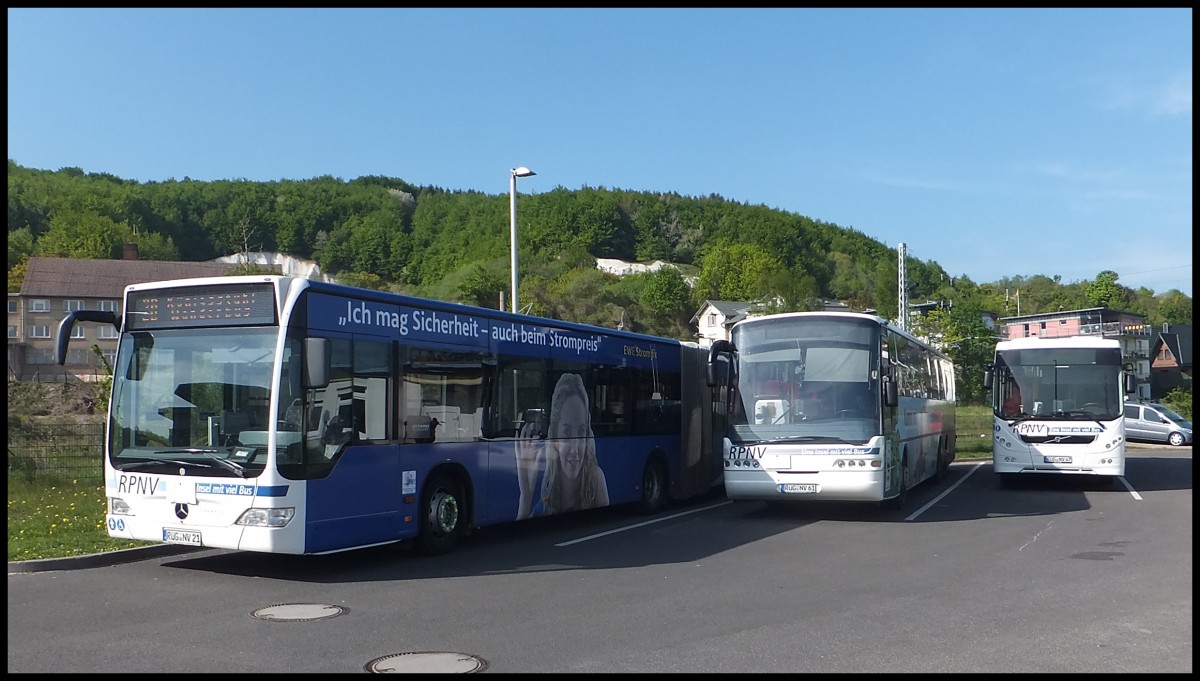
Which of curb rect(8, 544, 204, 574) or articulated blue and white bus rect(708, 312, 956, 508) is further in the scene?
articulated blue and white bus rect(708, 312, 956, 508)

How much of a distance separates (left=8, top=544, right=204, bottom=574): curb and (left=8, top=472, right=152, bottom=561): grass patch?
288 millimetres

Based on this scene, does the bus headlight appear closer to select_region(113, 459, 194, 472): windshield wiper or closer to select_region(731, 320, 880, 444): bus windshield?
select_region(113, 459, 194, 472): windshield wiper

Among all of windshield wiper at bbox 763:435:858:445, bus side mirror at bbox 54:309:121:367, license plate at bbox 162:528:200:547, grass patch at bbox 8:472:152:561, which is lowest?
grass patch at bbox 8:472:152:561

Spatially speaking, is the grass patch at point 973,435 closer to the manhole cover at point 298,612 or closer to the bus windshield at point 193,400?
the bus windshield at point 193,400

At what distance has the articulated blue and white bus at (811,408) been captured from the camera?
15188 millimetres

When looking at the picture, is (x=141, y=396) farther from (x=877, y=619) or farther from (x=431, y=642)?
(x=877, y=619)

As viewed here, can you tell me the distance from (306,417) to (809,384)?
829 centimetres

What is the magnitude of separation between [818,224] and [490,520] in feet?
431

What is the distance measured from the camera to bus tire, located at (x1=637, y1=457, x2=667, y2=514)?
17047 mm

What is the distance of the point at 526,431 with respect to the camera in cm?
1366

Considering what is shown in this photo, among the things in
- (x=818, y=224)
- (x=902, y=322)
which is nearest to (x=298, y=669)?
(x=902, y=322)

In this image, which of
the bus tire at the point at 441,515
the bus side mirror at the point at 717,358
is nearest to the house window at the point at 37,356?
the bus side mirror at the point at 717,358

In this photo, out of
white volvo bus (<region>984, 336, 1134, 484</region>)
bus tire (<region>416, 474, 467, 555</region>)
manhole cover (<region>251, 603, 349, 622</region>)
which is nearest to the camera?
manhole cover (<region>251, 603, 349, 622</region>)

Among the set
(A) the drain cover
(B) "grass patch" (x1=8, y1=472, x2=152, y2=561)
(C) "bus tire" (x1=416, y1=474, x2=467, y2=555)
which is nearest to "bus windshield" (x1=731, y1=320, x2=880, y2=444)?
(C) "bus tire" (x1=416, y1=474, x2=467, y2=555)
